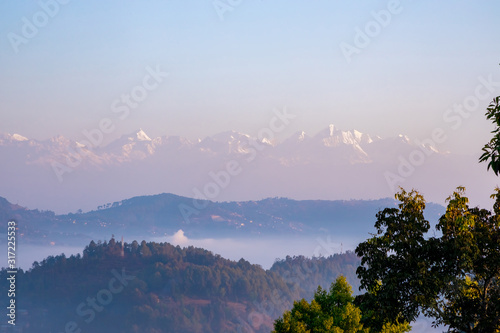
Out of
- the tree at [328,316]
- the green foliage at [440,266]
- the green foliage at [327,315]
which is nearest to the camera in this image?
the green foliage at [440,266]

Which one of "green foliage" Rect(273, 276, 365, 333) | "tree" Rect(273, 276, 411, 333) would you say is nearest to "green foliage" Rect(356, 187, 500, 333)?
"tree" Rect(273, 276, 411, 333)

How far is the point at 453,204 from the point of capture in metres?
30.6

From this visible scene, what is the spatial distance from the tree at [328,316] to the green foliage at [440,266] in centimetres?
895

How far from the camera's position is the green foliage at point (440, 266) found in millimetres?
30172

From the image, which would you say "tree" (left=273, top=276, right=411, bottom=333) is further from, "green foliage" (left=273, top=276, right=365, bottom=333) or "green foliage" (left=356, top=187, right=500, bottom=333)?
"green foliage" (left=356, top=187, right=500, bottom=333)

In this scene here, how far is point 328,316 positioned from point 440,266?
48.1 ft

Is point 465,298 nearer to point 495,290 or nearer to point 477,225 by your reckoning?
point 495,290

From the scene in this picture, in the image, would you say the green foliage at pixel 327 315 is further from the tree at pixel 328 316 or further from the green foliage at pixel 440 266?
the green foliage at pixel 440 266

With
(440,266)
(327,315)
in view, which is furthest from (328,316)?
(440,266)

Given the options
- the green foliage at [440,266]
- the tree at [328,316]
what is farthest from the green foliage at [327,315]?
the green foliage at [440,266]

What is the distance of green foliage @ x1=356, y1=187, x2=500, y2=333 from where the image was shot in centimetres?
3017

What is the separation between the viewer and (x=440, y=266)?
31.2 m

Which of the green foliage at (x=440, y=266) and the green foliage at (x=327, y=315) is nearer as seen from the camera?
the green foliage at (x=440, y=266)

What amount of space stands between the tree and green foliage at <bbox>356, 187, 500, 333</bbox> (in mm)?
8945
